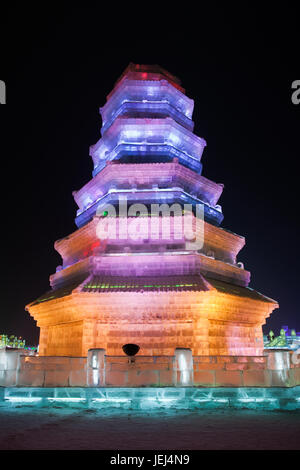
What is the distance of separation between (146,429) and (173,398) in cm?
302

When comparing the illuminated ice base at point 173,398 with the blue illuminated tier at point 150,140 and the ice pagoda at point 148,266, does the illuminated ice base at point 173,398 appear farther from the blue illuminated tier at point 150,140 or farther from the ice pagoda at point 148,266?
the blue illuminated tier at point 150,140

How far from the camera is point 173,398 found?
10.9m

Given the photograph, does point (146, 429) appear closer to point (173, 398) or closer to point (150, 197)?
point (173, 398)

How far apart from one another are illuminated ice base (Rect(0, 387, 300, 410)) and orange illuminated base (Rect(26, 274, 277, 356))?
15.2ft

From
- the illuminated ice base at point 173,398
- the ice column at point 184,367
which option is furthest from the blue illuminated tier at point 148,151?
the illuminated ice base at point 173,398

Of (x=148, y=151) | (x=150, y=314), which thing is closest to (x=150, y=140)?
(x=148, y=151)

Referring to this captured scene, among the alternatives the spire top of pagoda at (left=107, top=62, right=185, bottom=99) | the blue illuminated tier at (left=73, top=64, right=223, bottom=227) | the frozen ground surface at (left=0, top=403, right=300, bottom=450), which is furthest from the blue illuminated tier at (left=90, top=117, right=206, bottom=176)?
the frozen ground surface at (left=0, top=403, right=300, bottom=450)

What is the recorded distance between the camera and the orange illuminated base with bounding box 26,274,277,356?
51.5 ft

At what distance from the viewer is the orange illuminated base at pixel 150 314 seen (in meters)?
15.7

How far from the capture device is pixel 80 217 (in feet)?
74.4

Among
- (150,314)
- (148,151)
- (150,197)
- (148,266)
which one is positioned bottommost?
(150,314)

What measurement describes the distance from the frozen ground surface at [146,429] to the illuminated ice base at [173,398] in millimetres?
527
